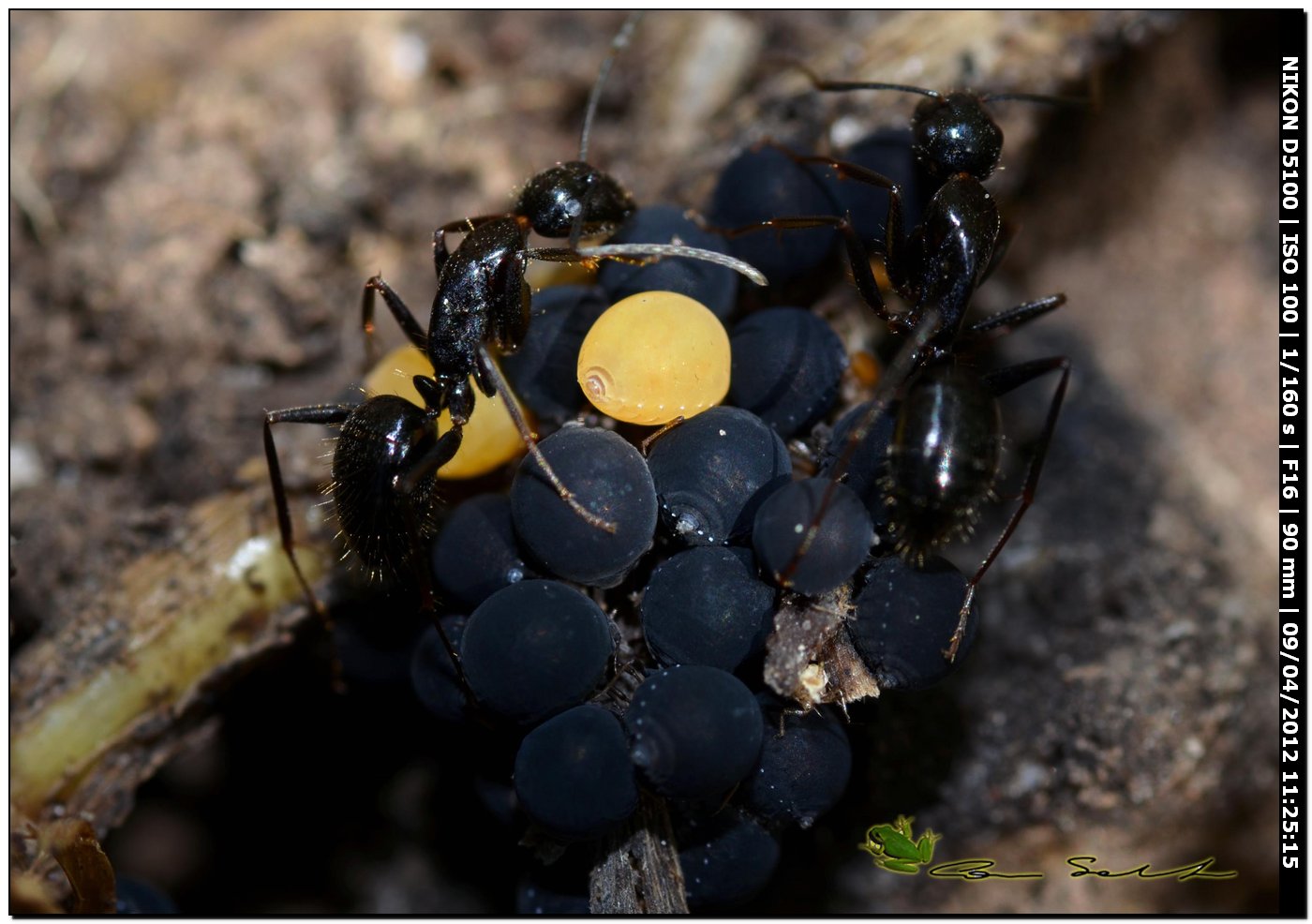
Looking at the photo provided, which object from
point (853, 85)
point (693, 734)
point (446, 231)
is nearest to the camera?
point (693, 734)

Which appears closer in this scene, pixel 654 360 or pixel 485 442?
pixel 654 360

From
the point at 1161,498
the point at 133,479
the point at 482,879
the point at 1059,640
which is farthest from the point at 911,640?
the point at 133,479

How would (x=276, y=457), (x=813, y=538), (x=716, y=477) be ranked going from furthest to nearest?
1. (x=276, y=457)
2. (x=716, y=477)
3. (x=813, y=538)

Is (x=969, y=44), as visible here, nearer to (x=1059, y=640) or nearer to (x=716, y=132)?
(x=716, y=132)

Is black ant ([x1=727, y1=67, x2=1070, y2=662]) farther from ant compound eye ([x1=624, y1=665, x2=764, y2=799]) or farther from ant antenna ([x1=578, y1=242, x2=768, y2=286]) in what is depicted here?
ant compound eye ([x1=624, y1=665, x2=764, y2=799])

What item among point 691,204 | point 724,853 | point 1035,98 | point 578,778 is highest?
point 1035,98

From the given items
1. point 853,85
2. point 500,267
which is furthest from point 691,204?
point 500,267

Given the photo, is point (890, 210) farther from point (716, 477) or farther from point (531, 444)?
point (531, 444)
